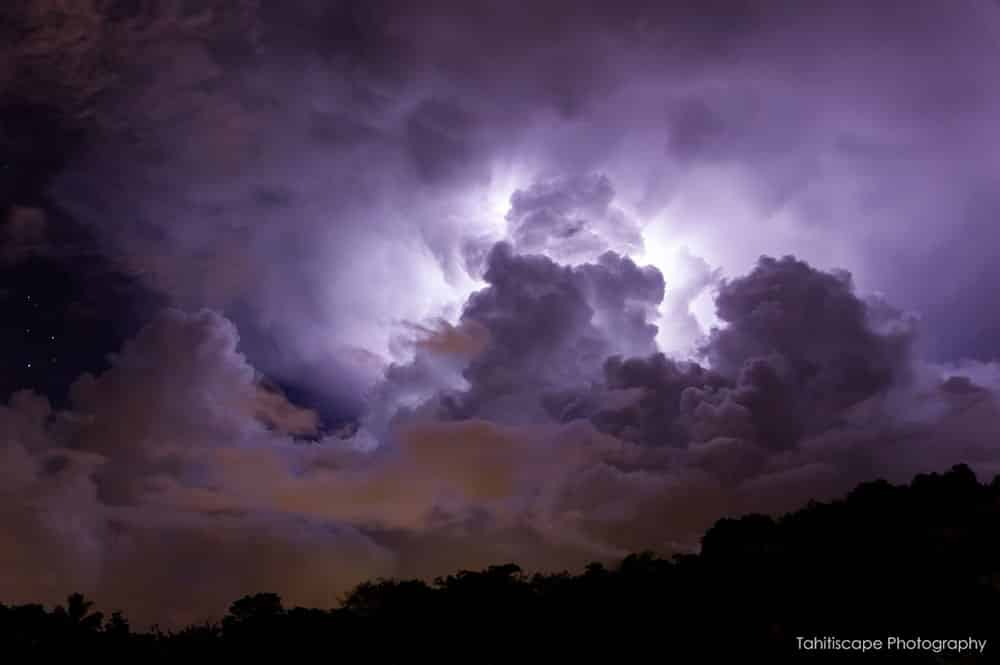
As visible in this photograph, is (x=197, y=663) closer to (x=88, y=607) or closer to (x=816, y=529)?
(x=88, y=607)

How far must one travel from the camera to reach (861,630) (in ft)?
109

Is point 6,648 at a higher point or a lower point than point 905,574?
lower

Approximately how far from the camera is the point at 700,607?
39.8 meters

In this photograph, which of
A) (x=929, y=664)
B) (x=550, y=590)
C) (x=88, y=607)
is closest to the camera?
(x=929, y=664)

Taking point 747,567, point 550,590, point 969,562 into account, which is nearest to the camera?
point 969,562

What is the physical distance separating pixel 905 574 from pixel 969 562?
2.39 meters

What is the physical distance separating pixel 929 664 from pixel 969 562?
7.17 m

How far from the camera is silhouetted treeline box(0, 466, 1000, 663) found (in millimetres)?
33844

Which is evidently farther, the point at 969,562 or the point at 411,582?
the point at 411,582

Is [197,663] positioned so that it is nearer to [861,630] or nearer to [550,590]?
[550,590]

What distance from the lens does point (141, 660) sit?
55156 mm

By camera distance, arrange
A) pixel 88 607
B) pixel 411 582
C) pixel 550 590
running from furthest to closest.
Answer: pixel 411 582 < pixel 88 607 < pixel 550 590

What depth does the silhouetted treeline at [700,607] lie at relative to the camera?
1332 inches

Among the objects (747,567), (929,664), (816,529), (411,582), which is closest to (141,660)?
(411,582)
